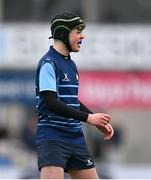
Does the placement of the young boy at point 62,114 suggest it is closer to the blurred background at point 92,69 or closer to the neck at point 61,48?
the neck at point 61,48

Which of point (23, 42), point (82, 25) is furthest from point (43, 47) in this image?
point (82, 25)

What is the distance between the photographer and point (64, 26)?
7.18 meters

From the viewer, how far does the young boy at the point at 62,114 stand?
692cm

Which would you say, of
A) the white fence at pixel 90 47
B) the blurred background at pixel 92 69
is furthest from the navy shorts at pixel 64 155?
the white fence at pixel 90 47

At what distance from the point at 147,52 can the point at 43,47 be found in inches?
78.7

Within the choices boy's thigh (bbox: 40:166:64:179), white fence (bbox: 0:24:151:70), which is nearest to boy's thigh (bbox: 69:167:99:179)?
boy's thigh (bbox: 40:166:64:179)

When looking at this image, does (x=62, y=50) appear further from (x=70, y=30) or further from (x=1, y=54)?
(x=1, y=54)

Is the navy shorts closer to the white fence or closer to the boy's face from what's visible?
the boy's face

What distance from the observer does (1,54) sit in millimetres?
18078

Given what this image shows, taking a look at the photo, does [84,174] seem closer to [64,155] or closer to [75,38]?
[64,155]

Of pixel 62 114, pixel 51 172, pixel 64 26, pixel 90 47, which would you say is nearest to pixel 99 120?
pixel 62 114

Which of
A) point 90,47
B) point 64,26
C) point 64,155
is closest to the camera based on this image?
point 64,155

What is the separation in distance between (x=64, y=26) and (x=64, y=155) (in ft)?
3.23

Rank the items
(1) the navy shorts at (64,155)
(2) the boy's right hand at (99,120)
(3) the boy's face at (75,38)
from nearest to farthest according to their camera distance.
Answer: (2) the boy's right hand at (99,120), (1) the navy shorts at (64,155), (3) the boy's face at (75,38)
